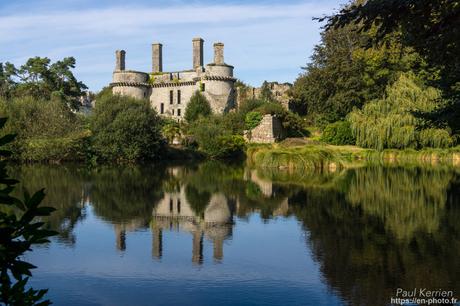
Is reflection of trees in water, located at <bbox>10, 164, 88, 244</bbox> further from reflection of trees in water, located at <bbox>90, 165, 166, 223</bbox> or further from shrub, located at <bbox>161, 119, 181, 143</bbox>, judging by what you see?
shrub, located at <bbox>161, 119, 181, 143</bbox>

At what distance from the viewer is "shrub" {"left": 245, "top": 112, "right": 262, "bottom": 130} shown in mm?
41906

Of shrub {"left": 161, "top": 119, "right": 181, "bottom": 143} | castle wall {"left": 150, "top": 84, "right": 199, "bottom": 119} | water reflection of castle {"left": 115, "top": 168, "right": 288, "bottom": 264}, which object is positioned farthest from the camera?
castle wall {"left": 150, "top": 84, "right": 199, "bottom": 119}

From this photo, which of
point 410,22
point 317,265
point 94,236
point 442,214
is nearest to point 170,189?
point 94,236

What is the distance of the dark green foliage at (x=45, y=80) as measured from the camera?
4684 centimetres

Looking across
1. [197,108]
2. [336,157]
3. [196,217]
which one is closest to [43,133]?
[197,108]

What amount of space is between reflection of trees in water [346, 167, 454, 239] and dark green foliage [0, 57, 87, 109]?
31.2 meters

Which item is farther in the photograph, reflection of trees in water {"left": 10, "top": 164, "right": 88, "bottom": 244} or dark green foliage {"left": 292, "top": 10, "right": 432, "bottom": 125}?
dark green foliage {"left": 292, "top": 10, "right": 432, "bottom": 125}

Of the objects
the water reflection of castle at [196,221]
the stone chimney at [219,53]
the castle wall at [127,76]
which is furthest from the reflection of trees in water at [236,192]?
the castle wall at [127,76]

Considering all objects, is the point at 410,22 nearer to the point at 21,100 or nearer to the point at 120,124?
the point at 120,124

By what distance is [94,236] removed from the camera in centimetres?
1115

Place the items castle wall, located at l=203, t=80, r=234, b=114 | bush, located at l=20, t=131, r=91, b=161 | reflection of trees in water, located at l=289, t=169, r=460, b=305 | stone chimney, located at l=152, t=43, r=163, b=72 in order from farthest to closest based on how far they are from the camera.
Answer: stone chimney, located at l=152, t=43, r=163, b=72 → castle wall, located at l=203, t=80, r=234, b=114 → bush, located at l=20, t=131, r=91, b=161 → reflection of trees in water, located at l=289, t=169, r=460, b=305

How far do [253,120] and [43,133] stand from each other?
52.8 feet

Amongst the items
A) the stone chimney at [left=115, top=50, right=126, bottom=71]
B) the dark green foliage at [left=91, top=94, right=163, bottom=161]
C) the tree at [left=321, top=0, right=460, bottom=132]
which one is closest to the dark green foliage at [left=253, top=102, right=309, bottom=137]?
the dark green foliage at [left=91, top=94, right=163, bottom=161]

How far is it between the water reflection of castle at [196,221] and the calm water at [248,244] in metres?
0.03
